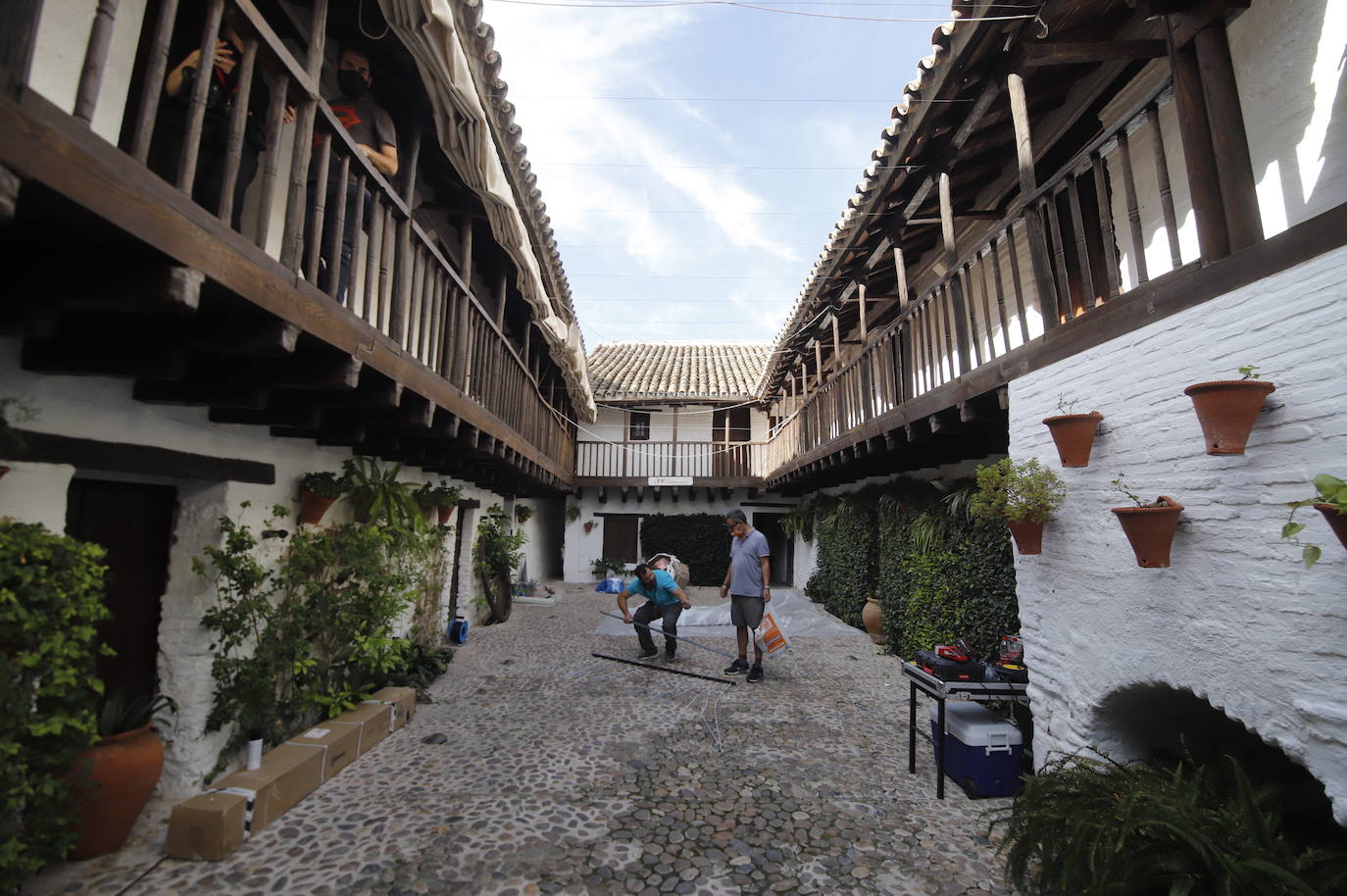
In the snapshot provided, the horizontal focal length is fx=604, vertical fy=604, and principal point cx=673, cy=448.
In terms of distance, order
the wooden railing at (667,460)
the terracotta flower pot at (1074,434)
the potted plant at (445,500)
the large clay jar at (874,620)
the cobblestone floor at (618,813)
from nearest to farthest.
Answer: the cobblestone floor at (618,813) < the terracotta flower pot at (1074,434) < the potted plant at (445,500) < the large clay jar at (874,620) < the wooden railing at (667,460)

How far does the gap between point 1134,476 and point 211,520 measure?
5.33 m

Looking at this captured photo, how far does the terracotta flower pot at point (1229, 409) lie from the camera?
2.40 m

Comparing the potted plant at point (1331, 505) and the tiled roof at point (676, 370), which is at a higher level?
the tiled roof at point (676, 370)

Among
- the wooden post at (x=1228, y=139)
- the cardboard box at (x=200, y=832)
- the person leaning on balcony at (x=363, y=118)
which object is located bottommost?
the cardboard box at (x=200, y=832)

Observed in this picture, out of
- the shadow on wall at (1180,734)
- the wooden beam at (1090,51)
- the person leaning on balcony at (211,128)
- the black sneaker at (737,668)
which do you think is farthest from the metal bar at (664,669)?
the wooden beam at (1090,51)

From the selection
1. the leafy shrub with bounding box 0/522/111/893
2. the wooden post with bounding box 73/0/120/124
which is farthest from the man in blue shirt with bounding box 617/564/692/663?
the wooden post with bounding box 73/0/120/124

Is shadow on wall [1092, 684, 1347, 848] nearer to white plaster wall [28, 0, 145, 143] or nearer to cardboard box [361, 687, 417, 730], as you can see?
cardboard box [361, 687, 417, 730]

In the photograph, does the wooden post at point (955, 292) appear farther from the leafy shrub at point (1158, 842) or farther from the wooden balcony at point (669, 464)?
the wooden balcony at point (669, 464)

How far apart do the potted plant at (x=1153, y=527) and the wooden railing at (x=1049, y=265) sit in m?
1.20

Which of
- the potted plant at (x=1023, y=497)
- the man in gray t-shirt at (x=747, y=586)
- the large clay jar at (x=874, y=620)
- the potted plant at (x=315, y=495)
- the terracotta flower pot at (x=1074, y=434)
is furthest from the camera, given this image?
the large clay jar at (x=874, y=620)

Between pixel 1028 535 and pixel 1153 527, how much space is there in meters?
1.01

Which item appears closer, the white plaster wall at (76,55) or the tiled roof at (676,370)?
the white plaster wall at (76,55)

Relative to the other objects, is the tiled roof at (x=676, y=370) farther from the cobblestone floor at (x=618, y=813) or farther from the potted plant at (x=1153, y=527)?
the potted plant at (x=1153, y=527)

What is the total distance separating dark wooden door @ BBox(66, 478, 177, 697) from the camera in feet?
11.2
